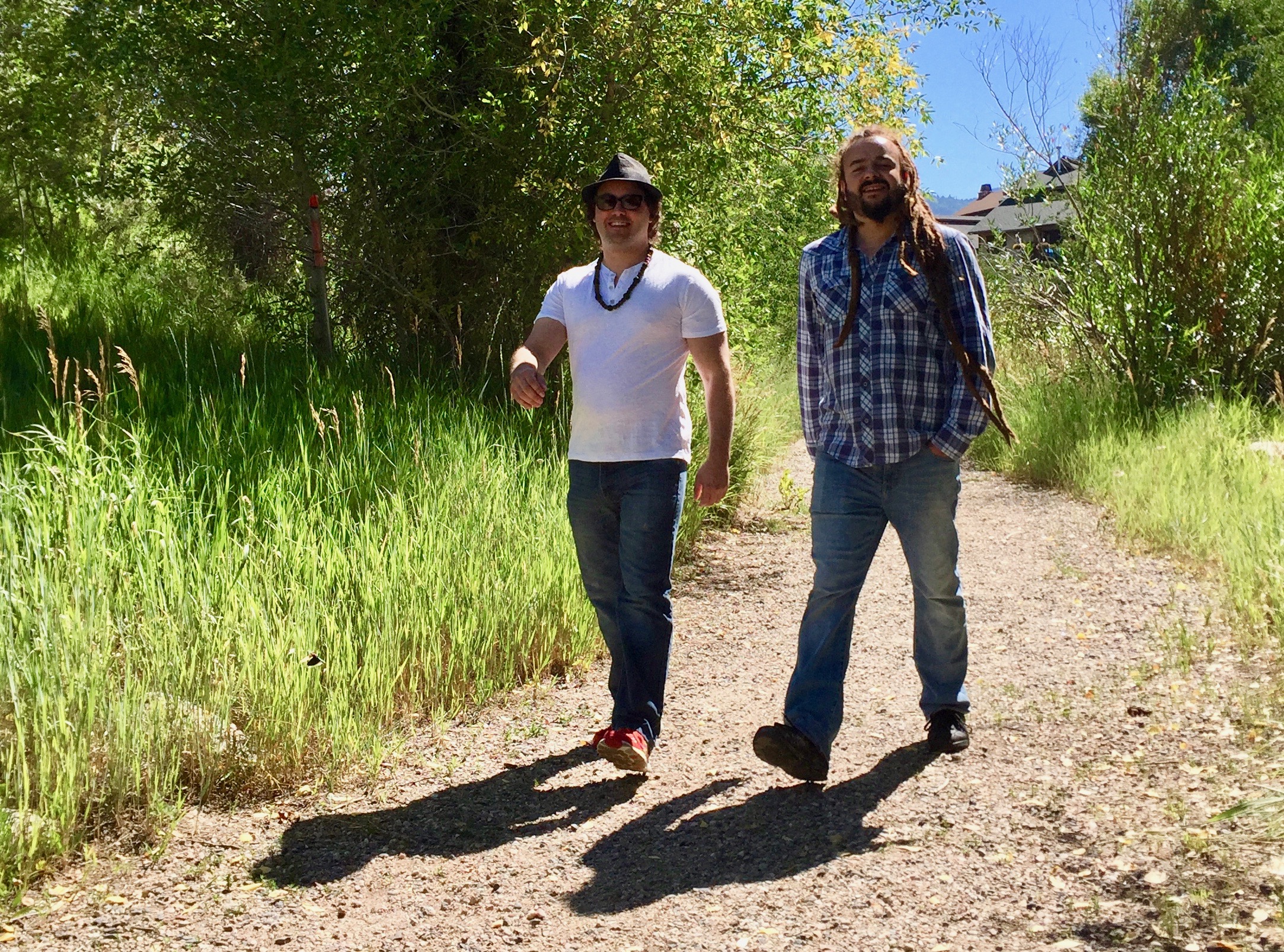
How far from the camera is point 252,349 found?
8.74 metres

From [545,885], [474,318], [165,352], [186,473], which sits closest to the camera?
[545,885]

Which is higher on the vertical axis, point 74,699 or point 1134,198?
point 1134,198

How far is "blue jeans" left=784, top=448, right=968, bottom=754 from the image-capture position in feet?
13.4

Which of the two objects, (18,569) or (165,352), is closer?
(18,569)

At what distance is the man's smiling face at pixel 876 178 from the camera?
4.00m

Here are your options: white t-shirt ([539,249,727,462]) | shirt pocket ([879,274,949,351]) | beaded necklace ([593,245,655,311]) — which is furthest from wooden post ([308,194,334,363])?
shirt pocket ([879,274,949,351])

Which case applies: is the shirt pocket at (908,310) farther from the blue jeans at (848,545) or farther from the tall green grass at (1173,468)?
the tall green grass at (1173,468)

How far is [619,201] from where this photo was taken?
4148mm

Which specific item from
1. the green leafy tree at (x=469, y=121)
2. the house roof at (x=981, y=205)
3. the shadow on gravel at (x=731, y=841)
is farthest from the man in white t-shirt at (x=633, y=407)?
the house roof at (x=981, y=205)

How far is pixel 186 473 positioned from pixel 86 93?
514cm

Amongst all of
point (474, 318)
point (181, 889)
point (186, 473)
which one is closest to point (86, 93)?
point (474, 318)

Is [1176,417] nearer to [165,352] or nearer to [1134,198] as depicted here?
[1134,198]

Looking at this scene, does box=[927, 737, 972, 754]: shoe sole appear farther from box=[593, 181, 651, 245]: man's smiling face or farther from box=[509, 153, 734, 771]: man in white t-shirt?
box=[593, 181, 651, 245]: man's smiling face

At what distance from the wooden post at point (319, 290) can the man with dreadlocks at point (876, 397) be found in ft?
16.7
